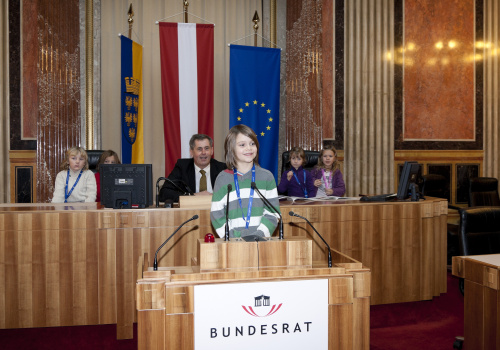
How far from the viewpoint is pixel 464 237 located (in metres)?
2.84

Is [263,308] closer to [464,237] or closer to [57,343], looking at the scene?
[464,237]

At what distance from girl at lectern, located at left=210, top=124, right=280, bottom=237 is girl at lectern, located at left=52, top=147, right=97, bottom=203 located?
2179 millimetres

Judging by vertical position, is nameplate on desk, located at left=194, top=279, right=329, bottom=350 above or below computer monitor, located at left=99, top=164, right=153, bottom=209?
below

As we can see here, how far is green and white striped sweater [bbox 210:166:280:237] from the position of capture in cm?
246

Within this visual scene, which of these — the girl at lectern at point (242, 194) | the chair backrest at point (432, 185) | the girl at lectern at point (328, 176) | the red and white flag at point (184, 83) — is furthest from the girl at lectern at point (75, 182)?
the chair backrest at point (432, 185)

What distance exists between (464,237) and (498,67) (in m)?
5.37

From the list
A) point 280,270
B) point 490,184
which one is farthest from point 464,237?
point 490,184

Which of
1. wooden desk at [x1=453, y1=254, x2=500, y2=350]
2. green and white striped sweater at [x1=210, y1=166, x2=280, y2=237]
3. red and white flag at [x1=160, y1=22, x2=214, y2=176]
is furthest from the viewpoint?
red and white flag at [x1=160, y1=22, x2=214, y2=176]

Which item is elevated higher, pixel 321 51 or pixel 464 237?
pixel 321 51

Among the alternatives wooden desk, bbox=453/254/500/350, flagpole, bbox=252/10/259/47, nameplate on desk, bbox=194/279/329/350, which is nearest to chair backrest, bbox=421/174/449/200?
flagpole, bbox=252/10/259/47

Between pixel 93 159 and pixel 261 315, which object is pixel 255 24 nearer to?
pixel 93 159

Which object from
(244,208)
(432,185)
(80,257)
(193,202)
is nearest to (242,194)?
(244,208)

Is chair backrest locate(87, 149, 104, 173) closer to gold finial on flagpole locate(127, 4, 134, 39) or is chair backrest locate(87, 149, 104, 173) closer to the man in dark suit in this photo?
the man in dark suit

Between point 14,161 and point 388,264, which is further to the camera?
point 14,161
